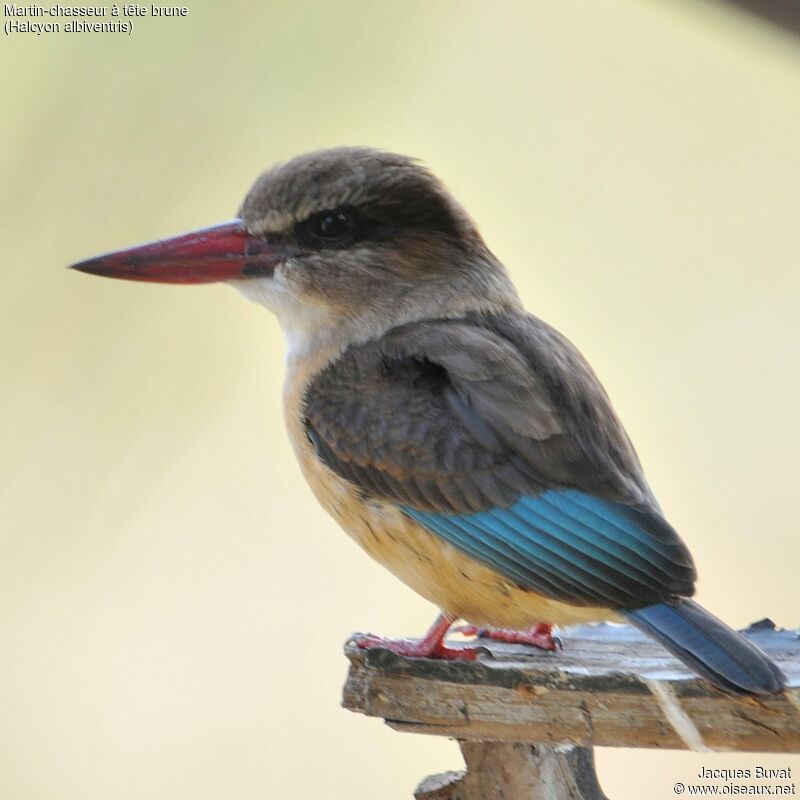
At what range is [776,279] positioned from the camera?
467 cm

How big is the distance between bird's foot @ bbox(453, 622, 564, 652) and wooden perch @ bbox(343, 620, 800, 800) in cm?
5

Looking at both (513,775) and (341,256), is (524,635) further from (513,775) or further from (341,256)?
(341,256)

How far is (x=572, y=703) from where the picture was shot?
2.17 meters

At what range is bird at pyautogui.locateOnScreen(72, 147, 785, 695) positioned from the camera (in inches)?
90.7

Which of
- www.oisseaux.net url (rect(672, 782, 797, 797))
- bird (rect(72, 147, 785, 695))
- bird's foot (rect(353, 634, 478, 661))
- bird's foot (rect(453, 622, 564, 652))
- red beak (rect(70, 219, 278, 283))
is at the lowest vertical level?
www.oisseaux.net url (rect(672, 782, 797, 797))

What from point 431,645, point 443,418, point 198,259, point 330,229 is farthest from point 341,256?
point 431,645

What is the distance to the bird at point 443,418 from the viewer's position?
2303 millimetres

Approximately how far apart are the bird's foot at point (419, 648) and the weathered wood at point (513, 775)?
164 mm

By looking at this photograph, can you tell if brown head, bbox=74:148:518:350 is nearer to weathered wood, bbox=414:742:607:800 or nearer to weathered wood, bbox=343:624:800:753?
weathered wood, bbox=343:624:800:753

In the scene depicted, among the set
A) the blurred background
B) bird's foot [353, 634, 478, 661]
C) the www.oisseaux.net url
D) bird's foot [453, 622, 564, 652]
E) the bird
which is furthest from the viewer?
the blurred background

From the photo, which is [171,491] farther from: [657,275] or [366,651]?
[366,651]

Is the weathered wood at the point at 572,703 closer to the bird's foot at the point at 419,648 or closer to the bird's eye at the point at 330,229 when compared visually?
the bird's foot at the point at 419,648

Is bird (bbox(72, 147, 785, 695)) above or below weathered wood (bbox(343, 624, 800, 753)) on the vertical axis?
above

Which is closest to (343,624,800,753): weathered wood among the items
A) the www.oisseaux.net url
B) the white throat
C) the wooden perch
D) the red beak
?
the wooden perch
